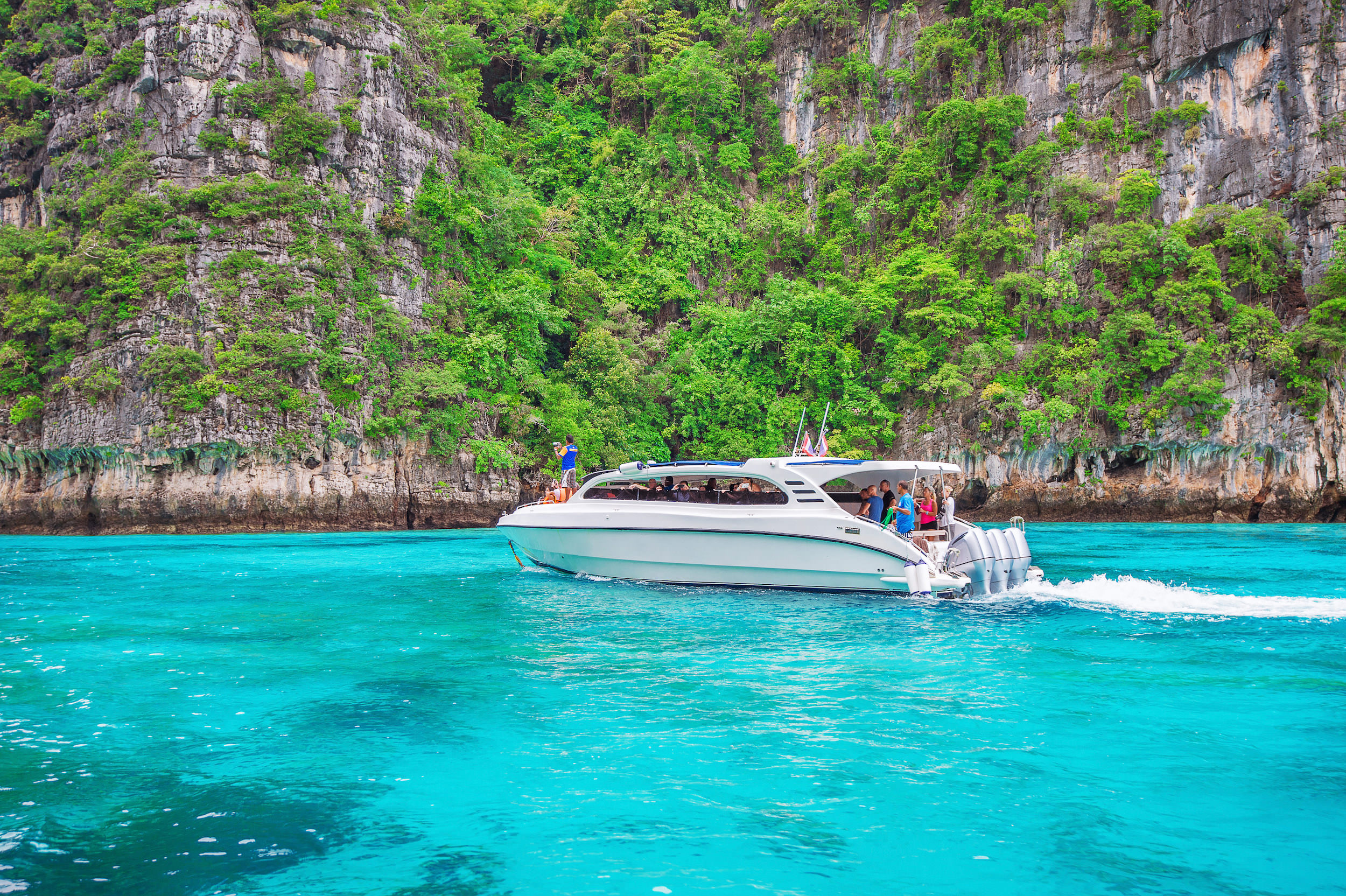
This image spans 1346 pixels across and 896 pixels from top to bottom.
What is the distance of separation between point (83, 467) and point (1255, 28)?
1701 inches

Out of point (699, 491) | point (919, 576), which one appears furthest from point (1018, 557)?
point (699, 491)

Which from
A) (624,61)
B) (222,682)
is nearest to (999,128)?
(624,61)

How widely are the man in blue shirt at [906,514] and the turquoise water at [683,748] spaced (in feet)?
4.23

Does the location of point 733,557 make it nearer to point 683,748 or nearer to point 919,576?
point 919,576

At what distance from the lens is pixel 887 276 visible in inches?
1305

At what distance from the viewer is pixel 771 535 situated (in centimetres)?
1165

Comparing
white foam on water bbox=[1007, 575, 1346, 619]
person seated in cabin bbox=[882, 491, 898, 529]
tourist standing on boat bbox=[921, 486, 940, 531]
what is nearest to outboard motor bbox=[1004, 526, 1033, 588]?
white foam on water bbox=[1007, 575, 1346, 619]

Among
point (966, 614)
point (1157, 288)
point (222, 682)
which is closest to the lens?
point (222, 682)

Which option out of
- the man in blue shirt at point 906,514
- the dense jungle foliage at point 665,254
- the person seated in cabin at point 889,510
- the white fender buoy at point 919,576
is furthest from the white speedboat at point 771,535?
the dense jungle foliage at point 665,254

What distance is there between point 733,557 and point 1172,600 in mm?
5856

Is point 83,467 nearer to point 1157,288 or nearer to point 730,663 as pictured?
point 730,663

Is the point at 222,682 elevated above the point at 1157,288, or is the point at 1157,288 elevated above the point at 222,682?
the point at 1157,288

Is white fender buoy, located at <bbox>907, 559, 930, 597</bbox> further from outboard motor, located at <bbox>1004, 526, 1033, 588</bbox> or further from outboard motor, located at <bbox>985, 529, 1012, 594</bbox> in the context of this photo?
outboard motor, located at <bbox>1004, 526, 1033, 588</bbox>

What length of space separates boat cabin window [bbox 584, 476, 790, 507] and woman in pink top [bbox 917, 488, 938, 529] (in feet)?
6.44
